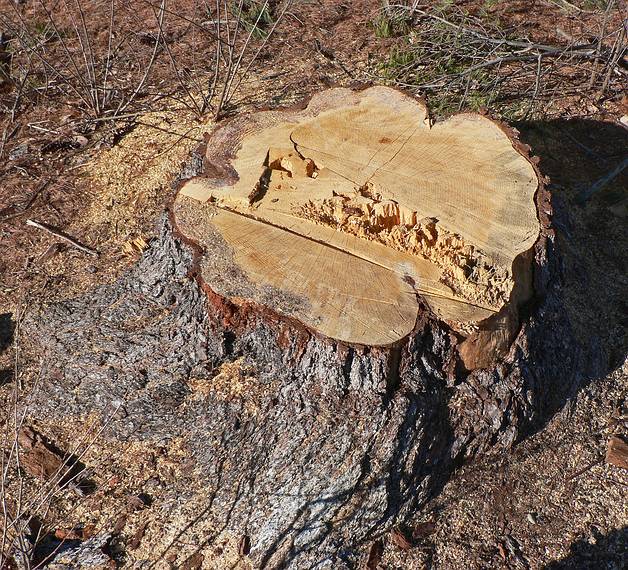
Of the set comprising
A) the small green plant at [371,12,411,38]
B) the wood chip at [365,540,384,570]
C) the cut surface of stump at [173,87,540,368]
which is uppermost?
the cut surface of stump at [173,87,540,368]

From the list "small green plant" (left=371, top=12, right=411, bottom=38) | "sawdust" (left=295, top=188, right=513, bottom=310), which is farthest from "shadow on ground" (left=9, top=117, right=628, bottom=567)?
"small green plant" (left=371, top=12, right=411, bottom=38)

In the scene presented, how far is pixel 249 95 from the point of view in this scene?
4.38 m

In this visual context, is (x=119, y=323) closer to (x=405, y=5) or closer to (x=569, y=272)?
(x=569, y=272)

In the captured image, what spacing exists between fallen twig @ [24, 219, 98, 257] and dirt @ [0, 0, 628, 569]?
1.2 inches

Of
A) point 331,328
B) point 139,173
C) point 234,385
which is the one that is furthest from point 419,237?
point 139,173

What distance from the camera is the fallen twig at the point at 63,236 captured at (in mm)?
3439

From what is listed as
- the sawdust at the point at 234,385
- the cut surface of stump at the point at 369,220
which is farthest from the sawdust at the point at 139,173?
the sawdust at the point at 234,385

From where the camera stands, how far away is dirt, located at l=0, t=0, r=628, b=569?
245cm

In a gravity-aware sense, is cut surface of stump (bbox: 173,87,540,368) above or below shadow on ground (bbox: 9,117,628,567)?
above

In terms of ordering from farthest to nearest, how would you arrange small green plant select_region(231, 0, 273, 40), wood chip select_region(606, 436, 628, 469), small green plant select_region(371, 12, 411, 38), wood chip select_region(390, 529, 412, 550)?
small green plant select_region(231, 0, 273, 40) < small green plant select_region(371, 12, 411, 38) < wood chip select_region(606, 436, 628, 469) < wood chip select_region(390, 529, 412, 550)

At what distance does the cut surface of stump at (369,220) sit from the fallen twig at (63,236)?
0.98m

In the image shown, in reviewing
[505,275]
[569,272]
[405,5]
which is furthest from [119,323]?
[405,5]

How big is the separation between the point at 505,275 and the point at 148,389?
135 centimetres

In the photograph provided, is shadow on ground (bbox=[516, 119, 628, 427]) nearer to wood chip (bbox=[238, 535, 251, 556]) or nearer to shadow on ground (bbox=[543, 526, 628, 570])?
shadow on ground (bbox=[543, 526, 628, 570])
